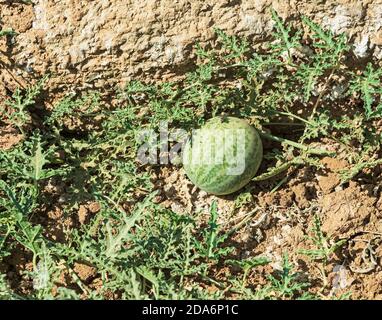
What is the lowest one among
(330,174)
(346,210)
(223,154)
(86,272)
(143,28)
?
(86,272)

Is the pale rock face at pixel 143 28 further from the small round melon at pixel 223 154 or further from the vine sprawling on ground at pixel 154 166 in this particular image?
the small round melon at pixel 223 154

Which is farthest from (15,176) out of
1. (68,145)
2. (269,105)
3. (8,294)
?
(269,105)

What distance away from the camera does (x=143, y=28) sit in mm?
4328

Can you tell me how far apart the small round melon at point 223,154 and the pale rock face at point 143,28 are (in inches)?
16.1

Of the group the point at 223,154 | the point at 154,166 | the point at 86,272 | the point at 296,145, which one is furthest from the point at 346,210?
the point at 86,272

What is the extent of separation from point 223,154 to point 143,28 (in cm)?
82

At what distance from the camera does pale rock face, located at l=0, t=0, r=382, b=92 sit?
14.1 feet

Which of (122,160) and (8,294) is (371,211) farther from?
(8,294)

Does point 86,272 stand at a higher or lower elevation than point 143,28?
lower

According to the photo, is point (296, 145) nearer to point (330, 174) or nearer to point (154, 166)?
point (330, 174)

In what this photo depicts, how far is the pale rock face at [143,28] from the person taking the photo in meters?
4.30

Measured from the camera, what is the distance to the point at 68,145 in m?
4.60

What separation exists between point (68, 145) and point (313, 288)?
1628 millimetres

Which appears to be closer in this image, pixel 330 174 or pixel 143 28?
pixel 143 28
